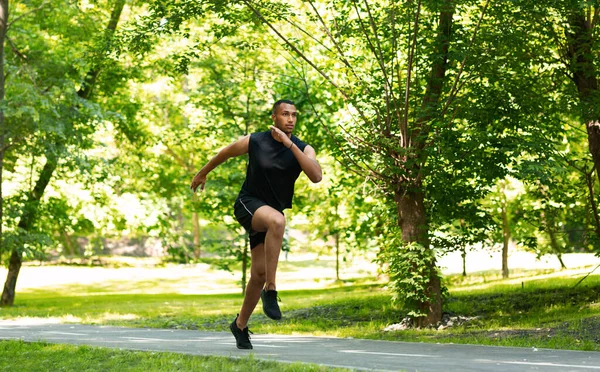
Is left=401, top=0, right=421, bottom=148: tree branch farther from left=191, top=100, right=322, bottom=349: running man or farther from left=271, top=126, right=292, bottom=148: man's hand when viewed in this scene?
left=271, top=126, right=292, bottom=148: man's hand

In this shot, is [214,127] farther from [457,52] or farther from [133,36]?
[457,52]

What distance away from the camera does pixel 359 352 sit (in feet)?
29.1

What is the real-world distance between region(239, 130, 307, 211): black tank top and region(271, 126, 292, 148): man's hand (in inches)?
12.3

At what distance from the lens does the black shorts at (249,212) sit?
753cm

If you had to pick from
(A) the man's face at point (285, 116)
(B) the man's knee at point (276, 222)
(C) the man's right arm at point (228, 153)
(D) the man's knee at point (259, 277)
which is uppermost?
(A) the man's face at point (285, 116)

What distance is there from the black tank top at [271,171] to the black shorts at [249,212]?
89mm

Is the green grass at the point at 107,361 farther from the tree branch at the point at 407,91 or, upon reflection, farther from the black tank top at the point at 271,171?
the tree branch at the point at 407,91

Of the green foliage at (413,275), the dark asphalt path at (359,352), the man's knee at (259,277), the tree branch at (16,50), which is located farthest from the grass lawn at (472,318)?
the tree branch at (16,50)

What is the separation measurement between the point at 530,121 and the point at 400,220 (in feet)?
9.00

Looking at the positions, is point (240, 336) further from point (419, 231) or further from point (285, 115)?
point (419, 231)

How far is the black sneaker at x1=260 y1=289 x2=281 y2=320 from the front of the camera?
7.16 metres

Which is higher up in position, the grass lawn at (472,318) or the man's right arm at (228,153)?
the man's right arm at (228,153)

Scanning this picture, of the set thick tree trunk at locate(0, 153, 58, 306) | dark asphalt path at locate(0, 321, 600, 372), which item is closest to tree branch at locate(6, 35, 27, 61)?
thick tree trunk at locate(0, 153, 58, 306)

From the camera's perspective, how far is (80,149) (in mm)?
22844
